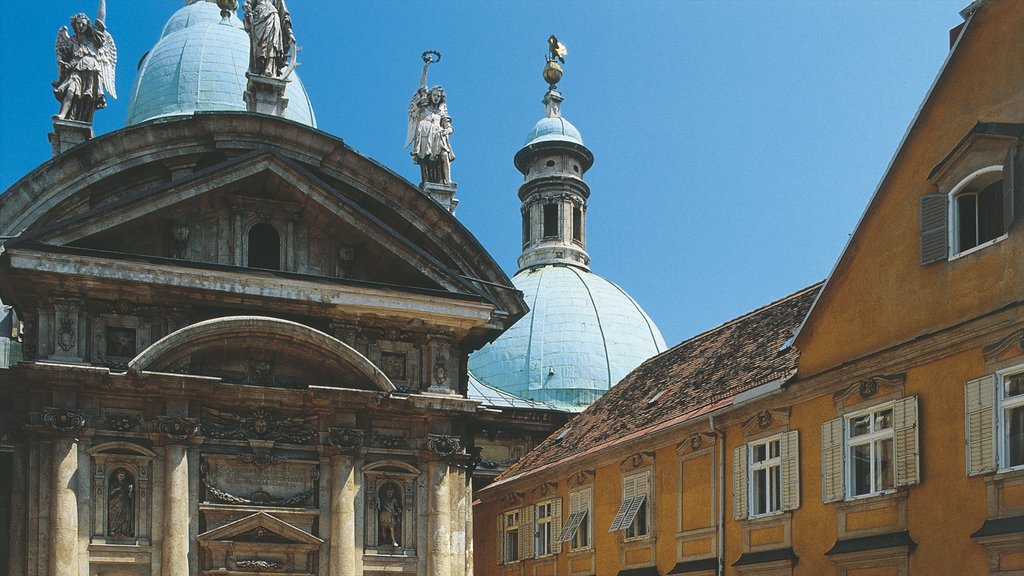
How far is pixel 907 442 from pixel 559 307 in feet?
118

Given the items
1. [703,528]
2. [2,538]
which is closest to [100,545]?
[2,538]

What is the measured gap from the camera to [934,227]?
17.5 meters

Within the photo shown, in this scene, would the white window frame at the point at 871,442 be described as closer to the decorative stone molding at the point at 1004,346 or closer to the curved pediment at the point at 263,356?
the decorative stone molding at the point at 1004,346

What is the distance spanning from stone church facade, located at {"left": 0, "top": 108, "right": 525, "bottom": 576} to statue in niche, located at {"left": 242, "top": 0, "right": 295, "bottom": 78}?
2.03 meters

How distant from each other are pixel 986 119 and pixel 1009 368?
3494 mm

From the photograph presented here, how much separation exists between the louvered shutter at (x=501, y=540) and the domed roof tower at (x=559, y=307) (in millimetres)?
12615

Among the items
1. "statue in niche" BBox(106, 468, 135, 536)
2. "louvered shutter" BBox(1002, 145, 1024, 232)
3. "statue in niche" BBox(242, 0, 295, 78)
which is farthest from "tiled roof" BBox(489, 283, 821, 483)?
"statue in niche" BBox(242, 0, 295, 78)

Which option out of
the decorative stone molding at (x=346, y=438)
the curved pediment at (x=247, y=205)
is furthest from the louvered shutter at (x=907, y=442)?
the decorative stone molding at (x=346, y=438)

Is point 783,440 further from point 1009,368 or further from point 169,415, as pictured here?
point 169,415

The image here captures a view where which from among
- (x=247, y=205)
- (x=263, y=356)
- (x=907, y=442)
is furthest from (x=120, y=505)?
(x=907, y=442)

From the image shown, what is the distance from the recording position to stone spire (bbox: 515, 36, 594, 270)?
189ft

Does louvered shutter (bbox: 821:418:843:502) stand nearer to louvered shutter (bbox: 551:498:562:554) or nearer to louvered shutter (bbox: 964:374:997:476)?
louvered shutter (bbox: 964:374:997:476)

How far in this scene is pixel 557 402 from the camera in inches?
1954

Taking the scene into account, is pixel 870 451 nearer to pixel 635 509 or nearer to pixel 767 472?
pixel 767 472
